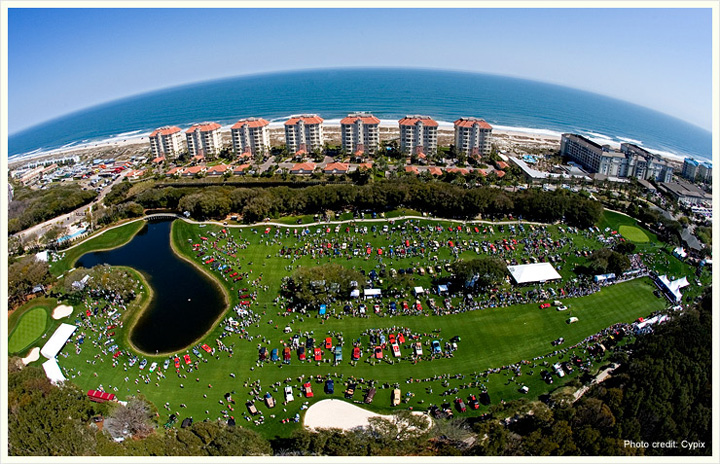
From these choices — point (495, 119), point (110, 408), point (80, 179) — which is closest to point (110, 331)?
point (110, 408)

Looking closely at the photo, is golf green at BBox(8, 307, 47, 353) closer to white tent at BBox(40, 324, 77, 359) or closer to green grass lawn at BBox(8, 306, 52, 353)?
green grass lawn at BBox(8, 306, 52, 353)

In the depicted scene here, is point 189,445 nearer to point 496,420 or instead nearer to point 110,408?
point 110,408

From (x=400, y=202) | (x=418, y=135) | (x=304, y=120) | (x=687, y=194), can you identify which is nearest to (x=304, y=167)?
(x=304, y=120)

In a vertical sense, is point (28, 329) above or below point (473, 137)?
below

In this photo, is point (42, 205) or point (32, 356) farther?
point (42, 205)

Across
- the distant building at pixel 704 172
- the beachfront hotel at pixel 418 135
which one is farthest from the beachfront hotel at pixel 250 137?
the distant building at pixel 704 172

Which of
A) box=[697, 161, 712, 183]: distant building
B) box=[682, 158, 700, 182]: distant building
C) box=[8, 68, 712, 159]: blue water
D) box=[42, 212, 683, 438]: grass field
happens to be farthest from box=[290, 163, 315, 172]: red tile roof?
box=[697, 161, 712, 183]: distant building

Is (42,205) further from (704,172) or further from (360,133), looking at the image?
(704,172)
